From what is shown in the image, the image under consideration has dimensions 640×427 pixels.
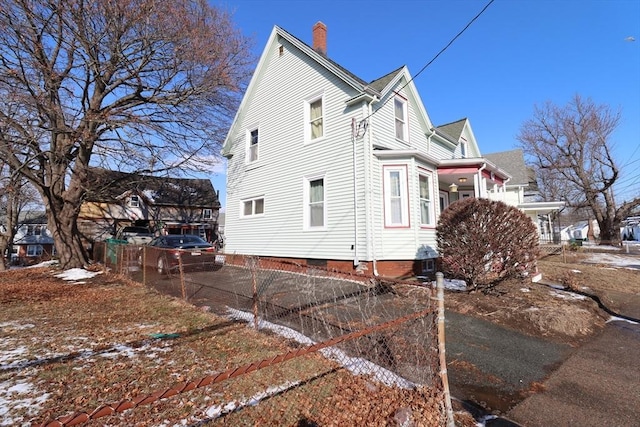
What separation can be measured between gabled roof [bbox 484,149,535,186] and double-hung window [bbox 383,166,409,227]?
637 inches

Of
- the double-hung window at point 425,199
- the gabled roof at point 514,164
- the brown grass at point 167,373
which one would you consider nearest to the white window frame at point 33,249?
the brown grass at point 167,373

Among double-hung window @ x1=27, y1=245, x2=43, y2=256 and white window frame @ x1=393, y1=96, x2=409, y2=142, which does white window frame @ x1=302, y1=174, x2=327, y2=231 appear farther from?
double-hung window @ x1=27, y1=245, x2=43, y2=256

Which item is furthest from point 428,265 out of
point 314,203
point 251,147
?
point 251,147

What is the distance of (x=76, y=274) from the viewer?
1214cm

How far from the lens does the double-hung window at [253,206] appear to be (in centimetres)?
1400

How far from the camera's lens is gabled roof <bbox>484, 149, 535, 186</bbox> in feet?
73.9

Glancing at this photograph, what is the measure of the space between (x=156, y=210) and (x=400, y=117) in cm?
2915

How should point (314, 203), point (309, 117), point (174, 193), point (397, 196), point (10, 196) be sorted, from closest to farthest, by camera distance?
point (397, 196)
point (314, 203)
point (309, 117)
point (10, 196)
point (174, 193)

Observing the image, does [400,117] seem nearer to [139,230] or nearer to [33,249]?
[139,230]

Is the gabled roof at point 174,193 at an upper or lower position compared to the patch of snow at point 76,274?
upper

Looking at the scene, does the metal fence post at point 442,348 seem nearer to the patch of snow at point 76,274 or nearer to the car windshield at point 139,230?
the patch of snow at point 76,274

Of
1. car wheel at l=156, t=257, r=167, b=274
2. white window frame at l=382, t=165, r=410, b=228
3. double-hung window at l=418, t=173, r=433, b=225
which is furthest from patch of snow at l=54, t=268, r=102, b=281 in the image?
double-hung window at l=418, t=173, r=433, b=225

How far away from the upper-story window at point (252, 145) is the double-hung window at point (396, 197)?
277 inches

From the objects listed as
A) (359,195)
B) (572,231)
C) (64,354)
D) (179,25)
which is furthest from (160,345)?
(572,231)
